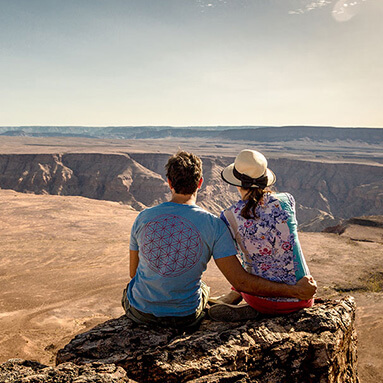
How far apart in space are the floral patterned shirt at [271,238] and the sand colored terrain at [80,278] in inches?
134

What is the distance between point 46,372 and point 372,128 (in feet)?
543

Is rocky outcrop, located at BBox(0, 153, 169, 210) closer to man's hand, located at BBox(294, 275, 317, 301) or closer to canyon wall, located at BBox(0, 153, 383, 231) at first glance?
canyon wall, located at BBox(0, 153, 383, 231)

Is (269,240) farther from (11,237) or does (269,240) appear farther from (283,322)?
(11,237)

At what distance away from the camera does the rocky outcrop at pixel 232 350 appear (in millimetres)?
2328

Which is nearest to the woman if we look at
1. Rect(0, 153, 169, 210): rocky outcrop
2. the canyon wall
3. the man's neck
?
the man's neck

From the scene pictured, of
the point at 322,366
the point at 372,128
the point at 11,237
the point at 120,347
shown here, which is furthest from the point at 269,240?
the point at 372,128

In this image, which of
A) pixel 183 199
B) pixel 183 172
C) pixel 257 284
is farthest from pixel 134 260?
pixel 257 284

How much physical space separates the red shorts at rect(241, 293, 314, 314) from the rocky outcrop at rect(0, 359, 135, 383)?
142 centimetres

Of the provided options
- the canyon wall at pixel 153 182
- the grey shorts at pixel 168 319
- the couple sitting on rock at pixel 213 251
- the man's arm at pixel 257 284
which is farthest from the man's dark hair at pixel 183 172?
the canyon wall at pixel 153 182

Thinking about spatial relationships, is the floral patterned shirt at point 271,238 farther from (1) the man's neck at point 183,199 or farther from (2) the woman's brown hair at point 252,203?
(1) the man's neck at point 183,199

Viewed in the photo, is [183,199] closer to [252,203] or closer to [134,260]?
[252,203]

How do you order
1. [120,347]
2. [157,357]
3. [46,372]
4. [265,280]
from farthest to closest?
[265,280] < [120,347] < [157,357] < [46,372]

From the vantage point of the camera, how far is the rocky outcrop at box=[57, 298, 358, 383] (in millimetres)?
2328

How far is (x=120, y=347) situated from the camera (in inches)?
102
